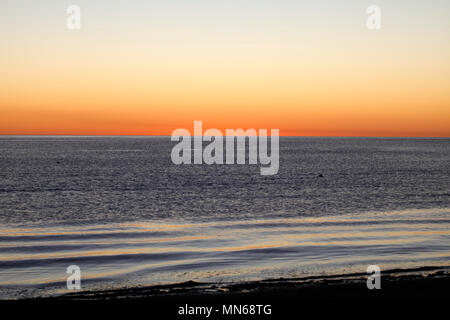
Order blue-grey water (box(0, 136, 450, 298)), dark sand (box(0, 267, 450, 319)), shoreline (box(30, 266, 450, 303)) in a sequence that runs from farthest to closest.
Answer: blue-grey water (box(0, 136, 450, 298)), shoreline (box(30, 266, 450, 303)), dark sand (box(0, 267, 450, 319))

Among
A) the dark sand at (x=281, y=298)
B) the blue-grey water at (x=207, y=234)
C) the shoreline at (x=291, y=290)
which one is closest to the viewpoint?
the dark sand at (x=281, y=298)

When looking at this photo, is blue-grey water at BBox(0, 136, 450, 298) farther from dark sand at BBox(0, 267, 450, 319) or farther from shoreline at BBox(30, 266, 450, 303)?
dark sand at BBox(0, 267, 450, 319)

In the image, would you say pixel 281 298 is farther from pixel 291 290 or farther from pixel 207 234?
pixel 207 234

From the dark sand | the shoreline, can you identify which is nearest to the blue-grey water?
the shoreline

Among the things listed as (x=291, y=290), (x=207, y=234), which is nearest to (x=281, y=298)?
(x=291, y=290)

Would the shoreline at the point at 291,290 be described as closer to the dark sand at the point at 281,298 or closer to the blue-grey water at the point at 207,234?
the dark sand at the point at 281,298

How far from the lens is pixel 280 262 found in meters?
17.3

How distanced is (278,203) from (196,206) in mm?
6448

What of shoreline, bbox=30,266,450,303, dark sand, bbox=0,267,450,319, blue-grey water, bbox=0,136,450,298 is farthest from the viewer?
blue-grey water, bbox=0,136,450,298

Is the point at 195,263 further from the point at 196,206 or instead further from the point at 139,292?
the point at 196,206

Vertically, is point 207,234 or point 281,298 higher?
point 281,298

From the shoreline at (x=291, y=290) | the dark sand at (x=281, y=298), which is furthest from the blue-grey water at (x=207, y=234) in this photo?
the dark sand at (x=281, y=298)

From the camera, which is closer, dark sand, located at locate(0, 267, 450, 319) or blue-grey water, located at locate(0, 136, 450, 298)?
dark sand, located at locate(0, 267, 450, 319)
